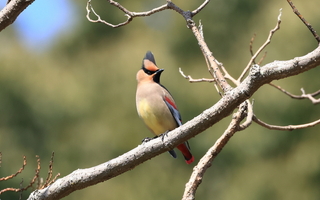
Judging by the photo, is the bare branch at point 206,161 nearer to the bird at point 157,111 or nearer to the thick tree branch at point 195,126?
the thick tree branch at point 195,126

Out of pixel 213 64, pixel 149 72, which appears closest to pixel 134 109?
pixel 149 72

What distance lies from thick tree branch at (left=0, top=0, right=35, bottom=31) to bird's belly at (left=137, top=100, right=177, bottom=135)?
1.86m

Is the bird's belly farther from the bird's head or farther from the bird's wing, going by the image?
the bird's head

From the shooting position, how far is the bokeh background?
13016 mm

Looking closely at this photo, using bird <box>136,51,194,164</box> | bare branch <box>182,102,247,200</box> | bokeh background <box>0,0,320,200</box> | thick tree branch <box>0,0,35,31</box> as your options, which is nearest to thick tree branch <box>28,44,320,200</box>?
A: bare branch <box>182,102,247,200</box>

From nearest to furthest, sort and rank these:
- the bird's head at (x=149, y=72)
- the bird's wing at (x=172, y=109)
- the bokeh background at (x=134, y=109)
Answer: the bird's wing at (x=172, y=109)
the bird's head at (x=149, y=72)
the bokeh background at (x=134, y=109)

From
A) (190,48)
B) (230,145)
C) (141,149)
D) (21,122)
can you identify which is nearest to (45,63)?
(21,122)

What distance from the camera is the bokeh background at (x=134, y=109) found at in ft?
42.7

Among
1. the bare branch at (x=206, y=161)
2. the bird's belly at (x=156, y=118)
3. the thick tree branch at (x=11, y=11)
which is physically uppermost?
the thick tree branch at (x=11, y=11)

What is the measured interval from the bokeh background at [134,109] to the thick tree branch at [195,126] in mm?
9114

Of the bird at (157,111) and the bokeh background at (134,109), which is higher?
the bokeh background at (134,109)

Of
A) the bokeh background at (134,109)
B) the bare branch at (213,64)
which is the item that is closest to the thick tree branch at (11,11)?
the bare branch at (213,64)

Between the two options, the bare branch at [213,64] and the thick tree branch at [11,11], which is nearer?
the thick tree branch at [11,11]

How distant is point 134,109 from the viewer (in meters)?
13.6
